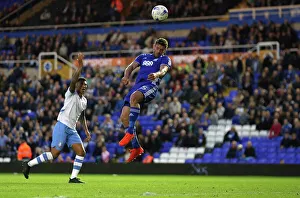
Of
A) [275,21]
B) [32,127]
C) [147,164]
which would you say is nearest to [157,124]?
[147,164]

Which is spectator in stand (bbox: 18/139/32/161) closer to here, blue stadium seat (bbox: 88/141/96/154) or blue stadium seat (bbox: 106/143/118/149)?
blue stadium seat (bbox: 88/141/96/154)

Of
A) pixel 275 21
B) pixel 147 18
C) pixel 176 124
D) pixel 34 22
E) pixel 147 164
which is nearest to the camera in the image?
pixel 147 164

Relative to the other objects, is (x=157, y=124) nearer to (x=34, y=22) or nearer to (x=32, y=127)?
(x=32, y=127)

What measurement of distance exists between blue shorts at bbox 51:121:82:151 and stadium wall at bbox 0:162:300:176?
406 inches

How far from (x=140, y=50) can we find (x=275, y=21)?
6.70 meters

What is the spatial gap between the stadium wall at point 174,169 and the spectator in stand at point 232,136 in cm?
211

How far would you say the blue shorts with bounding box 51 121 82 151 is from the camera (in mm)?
15797

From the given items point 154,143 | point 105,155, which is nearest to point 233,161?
point 154,143

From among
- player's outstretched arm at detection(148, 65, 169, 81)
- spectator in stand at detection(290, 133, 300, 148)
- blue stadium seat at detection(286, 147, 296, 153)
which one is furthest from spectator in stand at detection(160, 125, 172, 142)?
player's outstretched arm at detection(148, 65, 169, 81)

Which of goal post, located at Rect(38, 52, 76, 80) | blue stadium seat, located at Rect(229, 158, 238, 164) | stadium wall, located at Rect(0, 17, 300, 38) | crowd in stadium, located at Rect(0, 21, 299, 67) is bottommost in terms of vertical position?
blue stadium seat, located at Rect(229, 158, 238, 164)

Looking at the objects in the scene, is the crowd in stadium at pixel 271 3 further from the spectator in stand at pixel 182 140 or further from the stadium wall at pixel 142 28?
the spectator in stand at pixel 182 140

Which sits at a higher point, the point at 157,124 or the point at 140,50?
the point at 140,50

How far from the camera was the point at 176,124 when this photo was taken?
93.7 ft

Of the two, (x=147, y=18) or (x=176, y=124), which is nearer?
(x=176, y=124)
